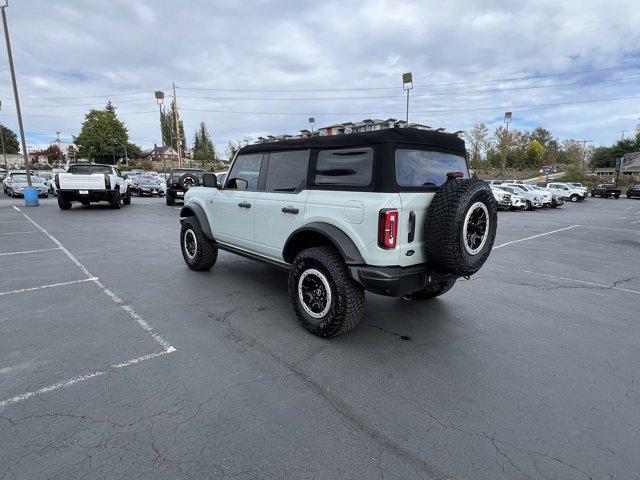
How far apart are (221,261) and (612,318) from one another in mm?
5792

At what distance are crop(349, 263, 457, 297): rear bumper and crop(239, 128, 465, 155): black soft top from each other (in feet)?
3.71

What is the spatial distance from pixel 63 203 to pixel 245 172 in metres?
13.2

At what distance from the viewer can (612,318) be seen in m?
4.20

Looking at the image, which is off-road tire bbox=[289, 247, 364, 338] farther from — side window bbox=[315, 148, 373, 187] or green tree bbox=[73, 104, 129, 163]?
green tree bbox=[73, 104, 129, 163]

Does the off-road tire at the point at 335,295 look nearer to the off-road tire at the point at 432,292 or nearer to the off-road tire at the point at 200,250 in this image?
the off-road tire at the point at 432,292

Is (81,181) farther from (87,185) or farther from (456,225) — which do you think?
(456,225)

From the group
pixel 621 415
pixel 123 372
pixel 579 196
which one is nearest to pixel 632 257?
pixel 621 415

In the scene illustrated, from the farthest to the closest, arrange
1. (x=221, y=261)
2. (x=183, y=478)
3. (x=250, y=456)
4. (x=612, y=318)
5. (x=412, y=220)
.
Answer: (x=221, y=261)
(x=612, y=318)
(x=412, y=220)
(x=250, y=456)
(x=183, y=478)

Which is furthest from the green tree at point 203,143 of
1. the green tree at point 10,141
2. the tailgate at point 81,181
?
the tailgate at point 81,181

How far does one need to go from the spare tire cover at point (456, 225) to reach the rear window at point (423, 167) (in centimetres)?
26

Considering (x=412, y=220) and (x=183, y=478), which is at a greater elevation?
(x=412, y=220)

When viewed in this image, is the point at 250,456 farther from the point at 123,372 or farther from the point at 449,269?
the point at 449,269

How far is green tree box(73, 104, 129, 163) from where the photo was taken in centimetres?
7606

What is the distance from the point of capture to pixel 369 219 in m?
3.03
